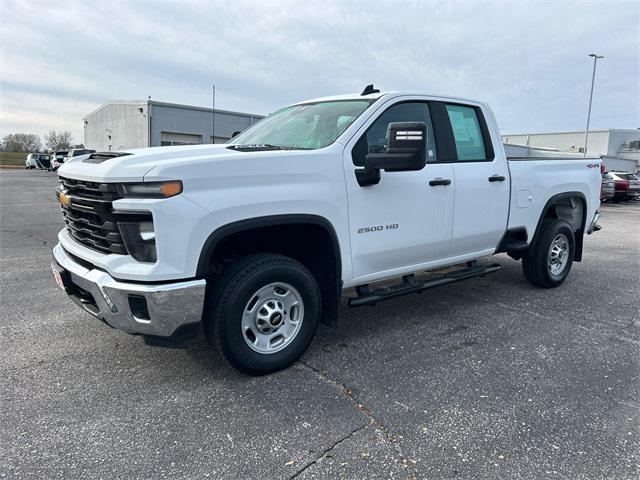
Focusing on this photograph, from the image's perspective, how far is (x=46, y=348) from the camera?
389 centimetres

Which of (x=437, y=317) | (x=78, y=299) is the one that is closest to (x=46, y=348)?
(x=78, y=299)

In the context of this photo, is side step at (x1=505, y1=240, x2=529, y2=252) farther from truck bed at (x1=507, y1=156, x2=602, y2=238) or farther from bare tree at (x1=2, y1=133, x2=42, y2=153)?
bare tree at (x1=2, y1=133, x2=42, y2=153)

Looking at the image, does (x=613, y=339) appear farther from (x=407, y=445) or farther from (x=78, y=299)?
(x=78, y=299)

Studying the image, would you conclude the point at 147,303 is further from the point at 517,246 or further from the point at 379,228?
the point at 517,246

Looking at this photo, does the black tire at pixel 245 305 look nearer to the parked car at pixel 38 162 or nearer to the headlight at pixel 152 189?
the headlight at pixel 152 189

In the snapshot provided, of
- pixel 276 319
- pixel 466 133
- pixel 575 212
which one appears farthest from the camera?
pixel 575 212

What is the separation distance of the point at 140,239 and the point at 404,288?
2.26 metres

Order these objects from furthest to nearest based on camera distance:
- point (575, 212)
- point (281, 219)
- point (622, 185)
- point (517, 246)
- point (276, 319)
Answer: point (622, 185)
point (575, 212)
point (517, 246)
point (276, 319)
point (281, 219)

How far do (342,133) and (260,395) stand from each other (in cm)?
200

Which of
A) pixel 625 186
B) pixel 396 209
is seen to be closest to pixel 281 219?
pixel 396 209

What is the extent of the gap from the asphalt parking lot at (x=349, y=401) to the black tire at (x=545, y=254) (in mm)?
778

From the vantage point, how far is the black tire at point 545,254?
5.62m

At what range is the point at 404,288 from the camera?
4.21 m

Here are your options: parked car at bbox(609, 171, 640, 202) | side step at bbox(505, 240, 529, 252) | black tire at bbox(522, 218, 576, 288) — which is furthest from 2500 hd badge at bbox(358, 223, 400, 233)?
parked car at bbox(609, 171, 640, 202)
